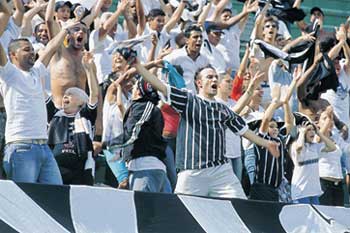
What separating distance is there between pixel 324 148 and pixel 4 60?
4.85 m

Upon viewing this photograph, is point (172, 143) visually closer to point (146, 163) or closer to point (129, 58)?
point (146, 163)

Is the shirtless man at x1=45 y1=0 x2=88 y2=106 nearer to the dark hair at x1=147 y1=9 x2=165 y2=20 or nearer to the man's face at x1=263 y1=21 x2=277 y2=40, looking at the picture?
the dark hair at x1=147 y1=9 x2=165 y2=20

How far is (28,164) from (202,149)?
1.63 metres

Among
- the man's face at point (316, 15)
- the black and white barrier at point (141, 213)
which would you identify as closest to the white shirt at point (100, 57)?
the black and white barrier at point (141, 213)

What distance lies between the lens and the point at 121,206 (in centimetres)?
840

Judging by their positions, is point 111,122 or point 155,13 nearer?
point 111,122

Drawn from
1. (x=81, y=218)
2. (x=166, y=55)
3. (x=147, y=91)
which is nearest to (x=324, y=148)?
(x=166, y=55)

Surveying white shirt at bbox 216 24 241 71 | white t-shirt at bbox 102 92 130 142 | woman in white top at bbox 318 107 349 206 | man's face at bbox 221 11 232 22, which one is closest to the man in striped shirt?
white t-shirt at bbox 102 92 130 142

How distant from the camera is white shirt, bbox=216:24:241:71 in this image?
13648mm

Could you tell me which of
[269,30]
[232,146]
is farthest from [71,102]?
[269,30]

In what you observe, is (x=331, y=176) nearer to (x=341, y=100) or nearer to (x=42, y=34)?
(x=341, y=100)

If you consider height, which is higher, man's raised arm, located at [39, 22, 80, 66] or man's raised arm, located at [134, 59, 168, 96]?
man's raised arm, located at [39, 22, 80, 66]

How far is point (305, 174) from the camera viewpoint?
39.5ft

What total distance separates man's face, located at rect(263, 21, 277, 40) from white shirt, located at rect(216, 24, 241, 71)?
0.44 metres
